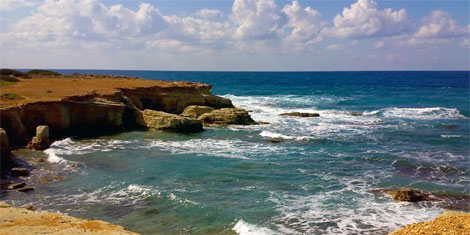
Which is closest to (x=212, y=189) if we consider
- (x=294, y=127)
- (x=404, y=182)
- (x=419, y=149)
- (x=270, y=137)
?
(x=404, y=182)

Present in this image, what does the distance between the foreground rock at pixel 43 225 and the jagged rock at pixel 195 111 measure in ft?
84.6

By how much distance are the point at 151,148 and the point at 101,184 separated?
26.5 feet

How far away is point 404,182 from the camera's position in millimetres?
19953

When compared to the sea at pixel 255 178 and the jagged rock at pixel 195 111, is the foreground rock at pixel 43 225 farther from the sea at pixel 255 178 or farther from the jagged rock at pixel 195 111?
the jagged rock at pixel 195 111

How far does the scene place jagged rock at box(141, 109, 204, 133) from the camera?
32.6m

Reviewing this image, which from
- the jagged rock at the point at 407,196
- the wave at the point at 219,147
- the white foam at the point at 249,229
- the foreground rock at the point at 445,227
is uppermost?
the foreground rock at the point at 445,227

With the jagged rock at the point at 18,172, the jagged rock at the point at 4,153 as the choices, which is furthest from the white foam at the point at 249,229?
the jagged rock at the point at 4,153

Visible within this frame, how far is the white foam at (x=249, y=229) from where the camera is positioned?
13797 mm

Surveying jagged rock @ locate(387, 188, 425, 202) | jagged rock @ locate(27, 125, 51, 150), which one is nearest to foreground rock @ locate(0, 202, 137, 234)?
jagged rock @ locate(387, 188, 425, 202)

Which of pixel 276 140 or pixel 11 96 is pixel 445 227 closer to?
pixel 276 140

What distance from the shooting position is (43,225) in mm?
11156

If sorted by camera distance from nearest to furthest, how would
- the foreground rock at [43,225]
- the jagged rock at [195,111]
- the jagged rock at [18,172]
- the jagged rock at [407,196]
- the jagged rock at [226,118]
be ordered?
1. the foreground rock at [43,225]
2. the jagged rock at [407,196]
3. the jagged rock at [18,172]
4. the jagged rock at [226,118]
5. the jagged rock at [195,111]

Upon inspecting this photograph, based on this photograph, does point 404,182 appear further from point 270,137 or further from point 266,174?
point 270,137

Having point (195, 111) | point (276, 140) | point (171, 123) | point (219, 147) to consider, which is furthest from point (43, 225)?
point (195, 111)
